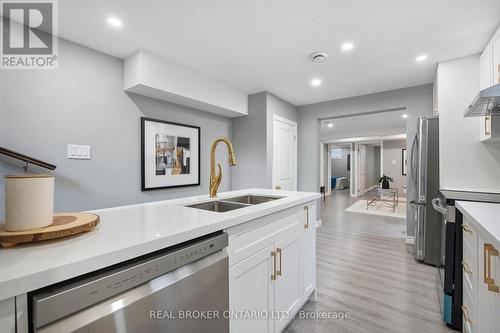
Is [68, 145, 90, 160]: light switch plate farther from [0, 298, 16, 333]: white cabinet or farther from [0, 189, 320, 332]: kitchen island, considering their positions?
[0, 298, 16, 333]: white cabinet

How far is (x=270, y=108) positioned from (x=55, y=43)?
268 centimetres

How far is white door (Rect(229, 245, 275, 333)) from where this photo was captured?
114cm

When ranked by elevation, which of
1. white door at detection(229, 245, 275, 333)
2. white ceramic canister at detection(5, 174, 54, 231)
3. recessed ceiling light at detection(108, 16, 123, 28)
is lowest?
white door at detection(229, 245, 275, 333)

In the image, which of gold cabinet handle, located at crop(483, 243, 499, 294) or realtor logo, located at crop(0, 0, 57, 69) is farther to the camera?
realtor logo, located at crop(0, 0, 57, 69)

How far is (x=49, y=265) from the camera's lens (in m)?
0.58

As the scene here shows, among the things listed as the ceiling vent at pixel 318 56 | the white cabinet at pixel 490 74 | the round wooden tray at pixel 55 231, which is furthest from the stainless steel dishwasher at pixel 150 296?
the white cabinet at pixel 490 74

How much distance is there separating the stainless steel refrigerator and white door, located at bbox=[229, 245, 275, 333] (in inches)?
94.3

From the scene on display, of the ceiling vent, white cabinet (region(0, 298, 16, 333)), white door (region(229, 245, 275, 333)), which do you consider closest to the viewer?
white cabinet (region(0, 298, 16, 333))

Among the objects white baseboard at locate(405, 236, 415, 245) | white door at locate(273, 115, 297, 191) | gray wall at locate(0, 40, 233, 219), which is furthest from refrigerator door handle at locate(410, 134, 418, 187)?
gray wall at locate(0, 40, 233, 219)

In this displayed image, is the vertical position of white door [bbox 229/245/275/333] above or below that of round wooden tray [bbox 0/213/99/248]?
below

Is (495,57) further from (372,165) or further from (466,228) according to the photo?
(372,165)

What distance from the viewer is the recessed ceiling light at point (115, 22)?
6.04 feet

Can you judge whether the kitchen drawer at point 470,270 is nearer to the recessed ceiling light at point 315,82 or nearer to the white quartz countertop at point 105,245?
the white quartz countertop at point 105,245

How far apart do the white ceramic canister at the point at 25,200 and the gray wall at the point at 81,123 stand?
1.57 metres
